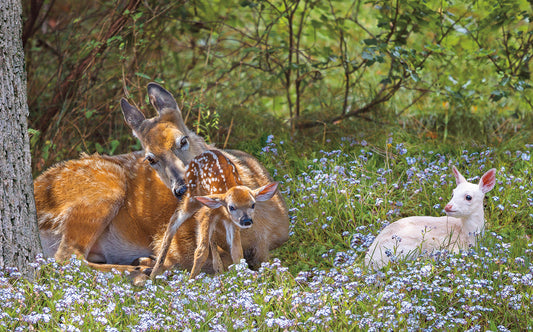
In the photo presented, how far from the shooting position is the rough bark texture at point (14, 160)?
175 inches

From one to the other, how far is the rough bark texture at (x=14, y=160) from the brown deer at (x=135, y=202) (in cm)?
60

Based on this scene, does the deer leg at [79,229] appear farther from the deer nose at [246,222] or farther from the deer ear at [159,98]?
the deer nose at [246,222]

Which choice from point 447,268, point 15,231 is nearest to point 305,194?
point 447,268

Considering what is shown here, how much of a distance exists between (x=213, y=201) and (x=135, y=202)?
1.19 meters

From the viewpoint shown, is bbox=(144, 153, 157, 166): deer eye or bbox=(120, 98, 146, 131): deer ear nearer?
bbox=(144, 153, 157, 166): deer eye

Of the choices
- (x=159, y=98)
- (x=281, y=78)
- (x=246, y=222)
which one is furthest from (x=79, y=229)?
(x=281, y=78)

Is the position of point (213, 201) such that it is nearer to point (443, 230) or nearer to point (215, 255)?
point (215, 255)

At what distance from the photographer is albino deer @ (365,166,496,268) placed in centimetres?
464

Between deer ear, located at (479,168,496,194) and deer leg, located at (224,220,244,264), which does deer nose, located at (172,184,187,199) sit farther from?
deer ear, located at (479,168,496,194)

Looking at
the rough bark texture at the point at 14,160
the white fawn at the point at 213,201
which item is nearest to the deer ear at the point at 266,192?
the white fawn at the point at 213,201

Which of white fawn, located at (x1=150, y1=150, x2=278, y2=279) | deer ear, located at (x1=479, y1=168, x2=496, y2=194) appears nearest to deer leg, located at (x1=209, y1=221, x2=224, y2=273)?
white fawn, located at (x1=150, y1=150, x2=278, y2=279)

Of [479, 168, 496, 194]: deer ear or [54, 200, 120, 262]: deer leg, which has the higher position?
[479, 168, 496, 194]: deer ear

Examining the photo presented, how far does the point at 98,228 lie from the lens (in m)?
5.21

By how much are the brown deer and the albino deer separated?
0.83 metres
